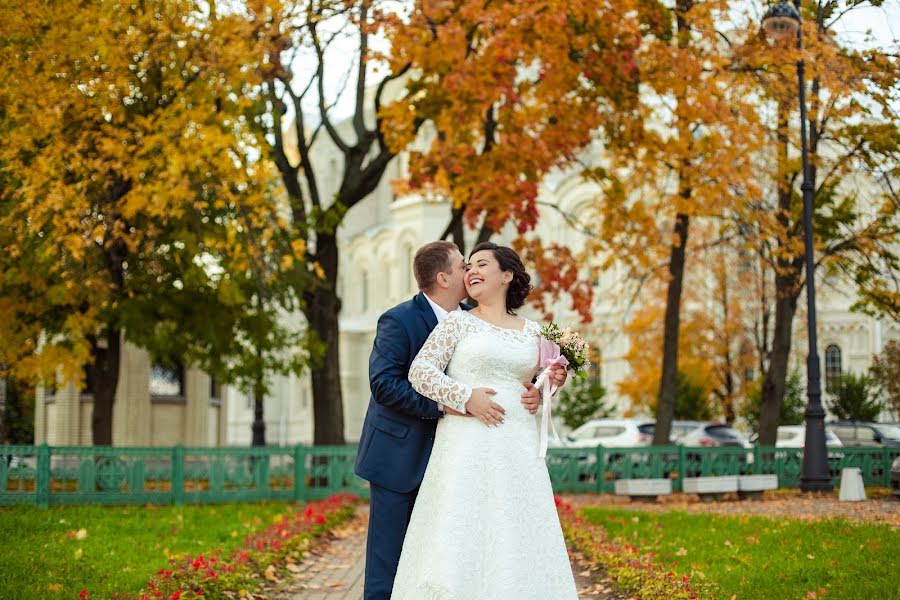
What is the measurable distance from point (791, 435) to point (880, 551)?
79.2 feet

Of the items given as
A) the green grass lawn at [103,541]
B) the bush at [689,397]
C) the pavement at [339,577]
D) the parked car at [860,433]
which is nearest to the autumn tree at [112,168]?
the green grass lawn at [103,541]

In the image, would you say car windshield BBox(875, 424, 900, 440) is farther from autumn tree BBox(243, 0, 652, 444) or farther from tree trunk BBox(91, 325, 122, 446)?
tree trunk BBox(91, 325, 122, 446)

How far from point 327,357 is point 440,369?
50.9ft

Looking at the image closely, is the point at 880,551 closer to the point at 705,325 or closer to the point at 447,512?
the point at 447,512

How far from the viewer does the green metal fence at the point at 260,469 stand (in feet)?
52.1

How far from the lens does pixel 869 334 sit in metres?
53.1

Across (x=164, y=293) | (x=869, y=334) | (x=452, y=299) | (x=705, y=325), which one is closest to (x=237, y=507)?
(x=164, y=293)

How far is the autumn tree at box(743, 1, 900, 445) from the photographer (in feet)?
62.9

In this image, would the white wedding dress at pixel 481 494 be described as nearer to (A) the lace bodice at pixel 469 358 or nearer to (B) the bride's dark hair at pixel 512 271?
(A) the lace bodice at pixel 469 358

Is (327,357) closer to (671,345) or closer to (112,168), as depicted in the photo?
(112,168)

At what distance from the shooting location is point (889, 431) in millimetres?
33031

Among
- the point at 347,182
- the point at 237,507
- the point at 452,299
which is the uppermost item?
the point at 347,182

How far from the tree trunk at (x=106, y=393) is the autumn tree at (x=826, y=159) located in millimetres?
11818

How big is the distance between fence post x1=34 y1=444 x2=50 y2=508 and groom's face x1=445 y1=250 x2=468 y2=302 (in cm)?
1079
